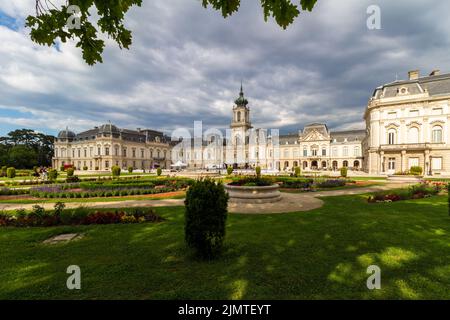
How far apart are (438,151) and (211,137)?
62625 mm

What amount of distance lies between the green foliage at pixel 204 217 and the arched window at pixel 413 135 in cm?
4699

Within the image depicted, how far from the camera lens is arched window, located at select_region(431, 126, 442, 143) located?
3584 cm

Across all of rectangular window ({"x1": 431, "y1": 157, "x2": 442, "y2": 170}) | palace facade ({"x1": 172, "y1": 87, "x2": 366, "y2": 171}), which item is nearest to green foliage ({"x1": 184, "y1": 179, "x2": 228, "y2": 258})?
rectangular window ({"x1": 431, "y1": 157, "x2": 442, "y2": 170})

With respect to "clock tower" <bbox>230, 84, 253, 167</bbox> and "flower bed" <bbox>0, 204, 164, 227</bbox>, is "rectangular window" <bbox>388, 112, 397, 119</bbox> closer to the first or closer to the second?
"clock tower" <bbox>230, 84, 253, 167</bbox>

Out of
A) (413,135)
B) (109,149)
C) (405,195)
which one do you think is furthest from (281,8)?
(109,149)

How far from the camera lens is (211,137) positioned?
8256 centimetres

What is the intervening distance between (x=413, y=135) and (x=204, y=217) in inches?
1878

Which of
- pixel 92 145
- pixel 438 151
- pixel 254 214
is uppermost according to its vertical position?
pixel 92 145

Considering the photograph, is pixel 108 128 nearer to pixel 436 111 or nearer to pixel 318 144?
pixel 318 144

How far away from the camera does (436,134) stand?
119 ft

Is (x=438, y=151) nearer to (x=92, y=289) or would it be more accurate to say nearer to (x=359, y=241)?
(x=359, y=241)

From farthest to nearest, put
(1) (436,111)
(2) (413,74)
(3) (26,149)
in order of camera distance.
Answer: (3) (26,149) → (2) (413,74) → (1) (436,111)
